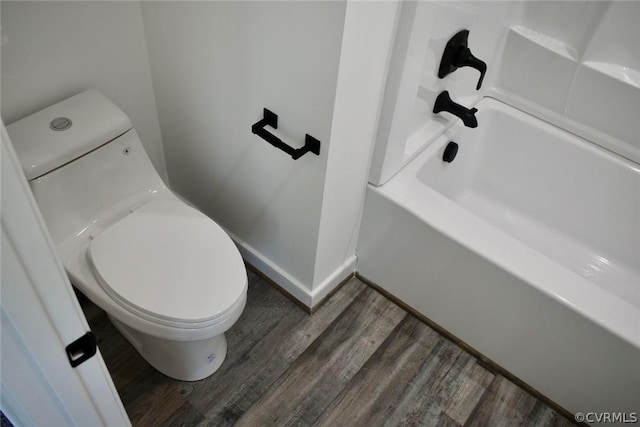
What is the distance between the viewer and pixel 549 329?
1516mm

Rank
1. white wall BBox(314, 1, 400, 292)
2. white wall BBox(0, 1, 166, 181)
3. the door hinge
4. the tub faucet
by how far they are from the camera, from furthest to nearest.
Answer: the tub faucet → white wall BBox(0, 1, 166, 181) → white wall BBox(314, 1, 400, 292) → the door hinge

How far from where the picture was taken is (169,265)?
1434 mm

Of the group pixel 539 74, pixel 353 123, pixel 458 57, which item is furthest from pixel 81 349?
pixel 539 74

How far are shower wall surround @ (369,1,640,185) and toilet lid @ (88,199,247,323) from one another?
1.76ft

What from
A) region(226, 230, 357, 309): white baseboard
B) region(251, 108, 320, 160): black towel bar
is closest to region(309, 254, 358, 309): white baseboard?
region(226, 230, 357, 309): white baseboard

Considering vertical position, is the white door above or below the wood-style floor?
above

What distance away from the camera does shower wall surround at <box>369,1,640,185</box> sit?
1.56m

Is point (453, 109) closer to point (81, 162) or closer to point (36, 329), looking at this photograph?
point (81, 162)

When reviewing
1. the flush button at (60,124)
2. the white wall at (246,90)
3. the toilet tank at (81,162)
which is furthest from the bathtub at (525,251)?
the flush button at (60,124)

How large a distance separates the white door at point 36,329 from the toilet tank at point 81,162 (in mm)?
685

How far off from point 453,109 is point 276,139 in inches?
26.3

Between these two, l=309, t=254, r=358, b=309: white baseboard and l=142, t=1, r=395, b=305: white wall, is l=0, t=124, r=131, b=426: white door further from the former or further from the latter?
l=309, t=254, r=358, b=309: white baseboard

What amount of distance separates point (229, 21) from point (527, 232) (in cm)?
140

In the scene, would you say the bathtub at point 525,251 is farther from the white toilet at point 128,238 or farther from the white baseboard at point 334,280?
the white toilet at point 128,238
